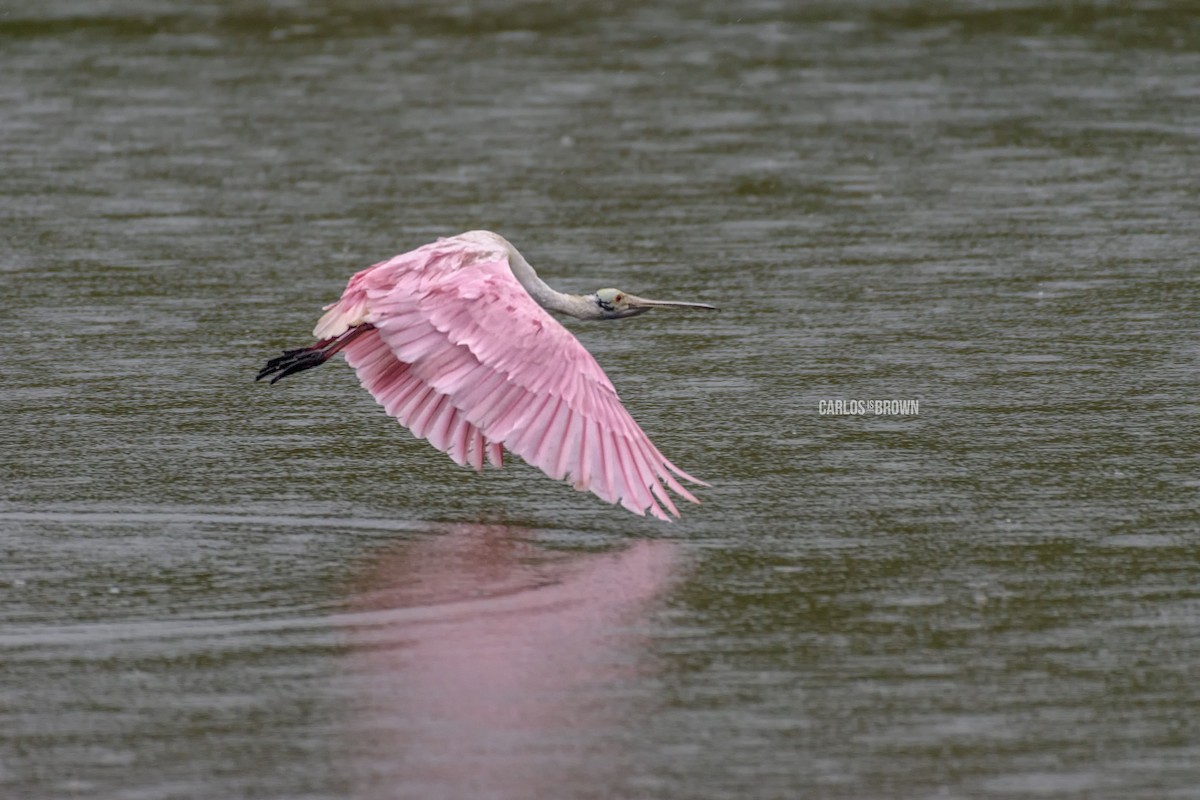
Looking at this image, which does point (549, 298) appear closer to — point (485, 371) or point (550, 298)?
point (550, 298)

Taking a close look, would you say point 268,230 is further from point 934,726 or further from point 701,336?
point 934,726

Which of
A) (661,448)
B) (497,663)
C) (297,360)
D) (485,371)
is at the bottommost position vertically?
(661,448)

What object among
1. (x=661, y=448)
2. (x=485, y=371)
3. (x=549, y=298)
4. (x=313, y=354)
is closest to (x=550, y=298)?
(x=549, y=298)

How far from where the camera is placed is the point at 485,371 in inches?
303

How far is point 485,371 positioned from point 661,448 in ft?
3.30

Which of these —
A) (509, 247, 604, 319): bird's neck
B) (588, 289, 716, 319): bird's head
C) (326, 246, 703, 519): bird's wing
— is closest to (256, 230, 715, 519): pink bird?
(326, 246, 703, 519): bird's wing

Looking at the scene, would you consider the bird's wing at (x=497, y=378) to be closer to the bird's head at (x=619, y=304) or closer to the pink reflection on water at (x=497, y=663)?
the pink reflection on water at (x=497, y=663)

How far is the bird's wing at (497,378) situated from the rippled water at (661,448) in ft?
0.55

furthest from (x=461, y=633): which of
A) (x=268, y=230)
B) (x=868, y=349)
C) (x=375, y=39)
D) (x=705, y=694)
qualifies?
(x=375, y=39)

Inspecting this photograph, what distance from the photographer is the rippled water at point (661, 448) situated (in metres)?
5.51

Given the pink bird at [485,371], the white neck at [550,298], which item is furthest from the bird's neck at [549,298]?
the pink bird at [485,371]

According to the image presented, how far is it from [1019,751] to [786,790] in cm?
59

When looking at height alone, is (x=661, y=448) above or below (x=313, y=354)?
below

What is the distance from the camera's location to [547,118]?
15930mm
